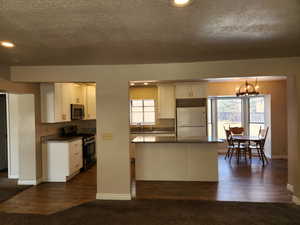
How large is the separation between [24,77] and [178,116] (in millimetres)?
3866

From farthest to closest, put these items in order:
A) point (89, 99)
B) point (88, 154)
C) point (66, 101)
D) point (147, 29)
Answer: point (89, 99) < point (88, 154) < point (66, 101) < point (147, 29)

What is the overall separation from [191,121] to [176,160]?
1627mm

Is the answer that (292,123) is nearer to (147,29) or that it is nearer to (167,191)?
(167,191)

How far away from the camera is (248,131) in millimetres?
7391

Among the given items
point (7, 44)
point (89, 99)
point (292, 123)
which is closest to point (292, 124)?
point (292, 123)

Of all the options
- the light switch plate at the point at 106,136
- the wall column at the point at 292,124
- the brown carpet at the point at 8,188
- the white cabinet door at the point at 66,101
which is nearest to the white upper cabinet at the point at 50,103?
the white cabinet door at the point at 66,101

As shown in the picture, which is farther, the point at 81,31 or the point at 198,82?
the point at 198,82

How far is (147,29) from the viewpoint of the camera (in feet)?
6.53

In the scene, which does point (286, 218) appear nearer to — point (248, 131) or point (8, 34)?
point (8, 34)

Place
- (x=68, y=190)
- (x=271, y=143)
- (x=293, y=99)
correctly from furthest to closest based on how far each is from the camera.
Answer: (x=271, y=143)
(x=68, y=190)
(x=293, y=99)

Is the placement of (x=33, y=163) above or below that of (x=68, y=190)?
above

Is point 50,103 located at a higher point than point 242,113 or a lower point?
higher

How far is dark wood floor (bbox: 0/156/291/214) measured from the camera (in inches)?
132

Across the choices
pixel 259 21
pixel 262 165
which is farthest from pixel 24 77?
pixel 262 165
